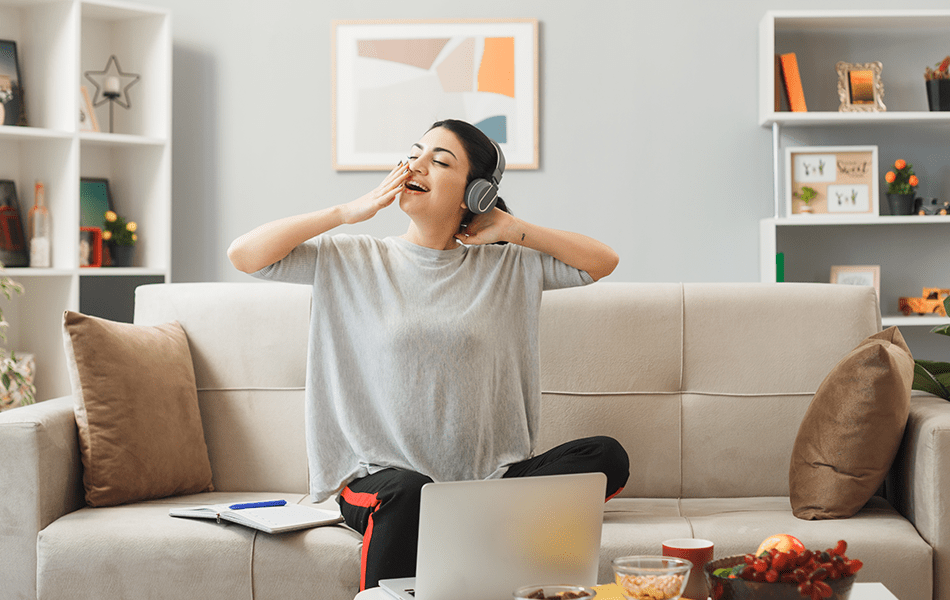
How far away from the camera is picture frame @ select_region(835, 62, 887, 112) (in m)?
3.06

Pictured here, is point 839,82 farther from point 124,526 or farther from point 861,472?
point 124,526

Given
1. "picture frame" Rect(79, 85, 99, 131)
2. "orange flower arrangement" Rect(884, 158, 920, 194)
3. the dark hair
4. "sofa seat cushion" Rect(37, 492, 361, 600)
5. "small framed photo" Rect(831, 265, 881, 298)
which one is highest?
"picture frame" Rect(79, 85, 99, 131)

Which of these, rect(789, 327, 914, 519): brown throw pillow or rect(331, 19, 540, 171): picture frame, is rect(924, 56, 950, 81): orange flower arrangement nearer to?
rect(331, 19, 540, 171): picture frame

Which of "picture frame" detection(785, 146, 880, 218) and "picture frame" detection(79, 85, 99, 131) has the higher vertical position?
"picture frame" detection(79, 85, 99, 131)

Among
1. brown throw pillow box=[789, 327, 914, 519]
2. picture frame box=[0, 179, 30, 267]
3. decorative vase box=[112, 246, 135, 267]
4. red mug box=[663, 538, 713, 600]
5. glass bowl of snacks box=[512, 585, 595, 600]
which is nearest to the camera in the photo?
glass bowl of snacks box=[512, 585, 595, 600]

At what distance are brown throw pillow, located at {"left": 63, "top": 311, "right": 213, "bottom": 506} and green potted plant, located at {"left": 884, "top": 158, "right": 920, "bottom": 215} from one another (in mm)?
2484

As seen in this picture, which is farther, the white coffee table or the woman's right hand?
the woman's right hand

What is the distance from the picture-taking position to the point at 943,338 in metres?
3.15

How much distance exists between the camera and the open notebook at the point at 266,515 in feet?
5.55

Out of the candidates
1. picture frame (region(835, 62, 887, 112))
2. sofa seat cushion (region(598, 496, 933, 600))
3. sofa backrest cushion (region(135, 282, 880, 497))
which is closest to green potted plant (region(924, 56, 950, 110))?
picture frame (region(835, 62, 887, 112))

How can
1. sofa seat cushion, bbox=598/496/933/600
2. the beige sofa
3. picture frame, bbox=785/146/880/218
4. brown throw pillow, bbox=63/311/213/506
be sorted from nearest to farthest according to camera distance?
sofa seat cushion, bbox=598/496/933/600 → brown throw pillow, bbox=63/311/213/506 → the beige sofa → picture frame, bbox=785/146/880/218

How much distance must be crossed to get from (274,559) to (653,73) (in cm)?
230

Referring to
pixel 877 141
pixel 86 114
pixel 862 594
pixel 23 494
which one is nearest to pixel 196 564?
pixel 23 494

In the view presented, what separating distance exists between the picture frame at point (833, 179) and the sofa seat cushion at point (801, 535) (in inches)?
59.0
